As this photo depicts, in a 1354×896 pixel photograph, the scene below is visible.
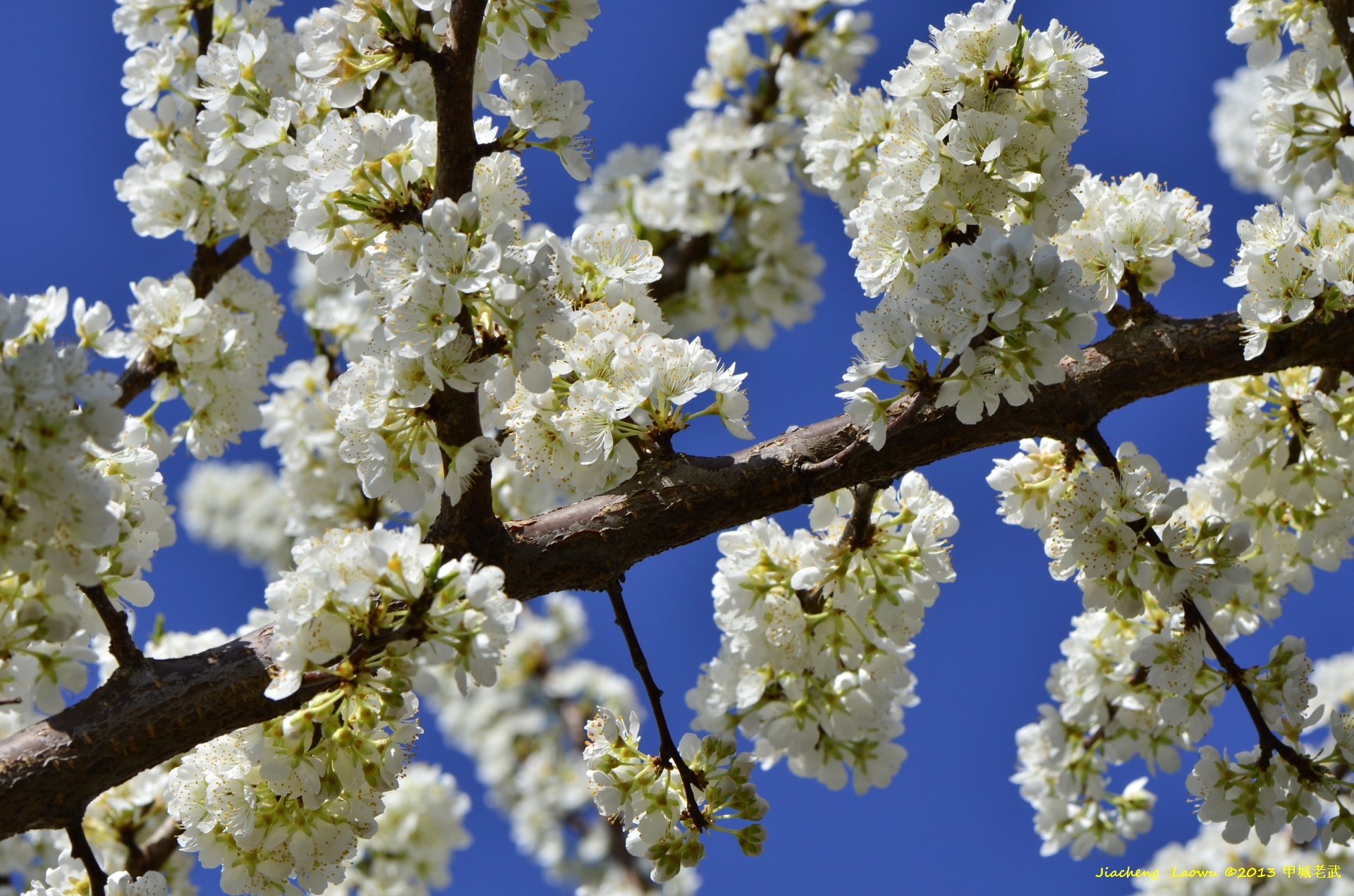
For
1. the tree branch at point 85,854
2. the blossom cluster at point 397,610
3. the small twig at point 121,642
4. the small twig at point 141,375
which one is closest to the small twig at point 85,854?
the tree branch at point 85,854

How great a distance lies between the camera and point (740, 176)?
579 centimetres

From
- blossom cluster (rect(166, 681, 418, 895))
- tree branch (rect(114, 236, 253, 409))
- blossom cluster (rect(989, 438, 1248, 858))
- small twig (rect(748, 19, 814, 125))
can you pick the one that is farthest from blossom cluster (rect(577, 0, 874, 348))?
blossom cluster (rect(166, 681, 418, 895))

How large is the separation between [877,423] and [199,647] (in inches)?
118

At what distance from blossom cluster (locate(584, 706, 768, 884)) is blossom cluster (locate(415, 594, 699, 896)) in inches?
257

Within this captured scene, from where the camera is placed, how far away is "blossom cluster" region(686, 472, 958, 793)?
3.21m

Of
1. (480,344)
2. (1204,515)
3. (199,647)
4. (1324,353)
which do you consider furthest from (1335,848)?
(199,647)

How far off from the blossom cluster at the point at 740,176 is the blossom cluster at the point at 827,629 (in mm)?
2876

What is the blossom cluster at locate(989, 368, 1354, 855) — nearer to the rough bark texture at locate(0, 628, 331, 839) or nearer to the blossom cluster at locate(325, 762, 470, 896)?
the rough bark texture at locate(0, 628, 331, 839)

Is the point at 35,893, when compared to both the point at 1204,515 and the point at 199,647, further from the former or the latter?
the point at 1204,515

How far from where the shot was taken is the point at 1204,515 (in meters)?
3.46

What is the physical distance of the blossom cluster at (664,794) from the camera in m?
2.80

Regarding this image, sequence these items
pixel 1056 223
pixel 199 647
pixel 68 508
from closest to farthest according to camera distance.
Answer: pixel 68 508
pixel 1056 223
pixel 199 647

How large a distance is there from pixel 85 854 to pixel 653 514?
1.58m

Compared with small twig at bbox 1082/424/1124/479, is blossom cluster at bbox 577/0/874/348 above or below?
above
